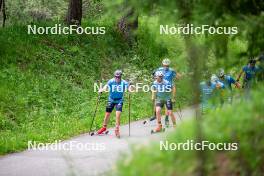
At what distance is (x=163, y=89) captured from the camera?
16.9m

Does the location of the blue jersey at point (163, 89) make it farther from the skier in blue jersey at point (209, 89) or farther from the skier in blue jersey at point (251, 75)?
the skier in blue jersey at point (209, 89)

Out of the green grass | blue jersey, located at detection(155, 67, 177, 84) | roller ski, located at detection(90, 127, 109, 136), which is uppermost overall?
blue jersey, located at detection(155, 67, 177, 84)

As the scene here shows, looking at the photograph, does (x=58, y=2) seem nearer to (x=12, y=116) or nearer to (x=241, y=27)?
(x=12, y=116)

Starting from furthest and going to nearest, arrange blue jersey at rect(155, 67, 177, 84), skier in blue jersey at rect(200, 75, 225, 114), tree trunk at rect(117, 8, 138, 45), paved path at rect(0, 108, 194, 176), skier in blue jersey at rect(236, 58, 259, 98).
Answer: tree trunk at rect(117, 8, 138, 45), blue jersey at rect(155, 67, 177, 84), paved path at rect(0, 108, 194, 176), skier in blue jersey at rect(236, 58, 259, 98), skier in blue jersey at rect(200, 75, 225, 114)

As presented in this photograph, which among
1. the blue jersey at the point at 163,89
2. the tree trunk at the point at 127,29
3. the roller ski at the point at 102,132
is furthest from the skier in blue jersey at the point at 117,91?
the tree trunk at the point at 127,29

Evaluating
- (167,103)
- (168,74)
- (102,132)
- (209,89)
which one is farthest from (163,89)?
(209,89)

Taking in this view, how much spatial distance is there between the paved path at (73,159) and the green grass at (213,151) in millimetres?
5290

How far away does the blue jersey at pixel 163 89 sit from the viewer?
16719mm

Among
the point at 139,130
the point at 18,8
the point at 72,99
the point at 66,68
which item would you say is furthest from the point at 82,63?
the point at 18,8

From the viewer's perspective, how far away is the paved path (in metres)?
12.4

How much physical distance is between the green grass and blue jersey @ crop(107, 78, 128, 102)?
10.5m

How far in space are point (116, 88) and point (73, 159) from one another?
357cm

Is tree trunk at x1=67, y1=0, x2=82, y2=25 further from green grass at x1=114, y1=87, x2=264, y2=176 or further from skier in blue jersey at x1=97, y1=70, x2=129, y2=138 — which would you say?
green grass at x1=114, y1=87, x2=264, y2=176

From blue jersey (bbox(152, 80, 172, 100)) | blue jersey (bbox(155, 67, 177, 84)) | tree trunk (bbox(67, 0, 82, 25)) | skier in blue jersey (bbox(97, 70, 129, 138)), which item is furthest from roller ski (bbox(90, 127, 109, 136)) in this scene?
tree trunk (bbox(67, 0, 82, 25))
